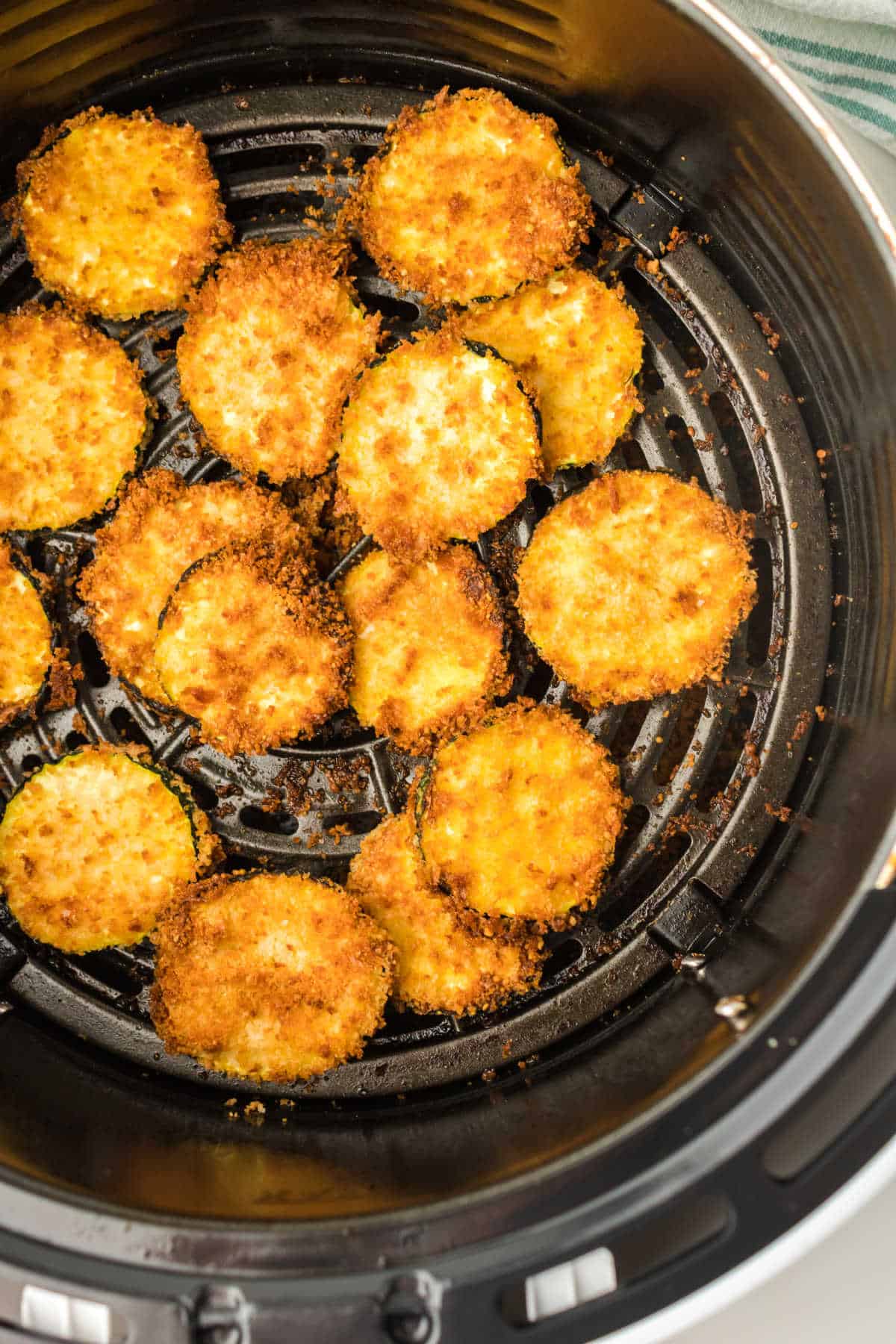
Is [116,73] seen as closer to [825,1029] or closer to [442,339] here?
[442,339]

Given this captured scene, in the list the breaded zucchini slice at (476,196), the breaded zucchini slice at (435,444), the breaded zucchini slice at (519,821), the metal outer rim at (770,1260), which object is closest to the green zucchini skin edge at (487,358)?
the breaded zucchini slice at (435,444)

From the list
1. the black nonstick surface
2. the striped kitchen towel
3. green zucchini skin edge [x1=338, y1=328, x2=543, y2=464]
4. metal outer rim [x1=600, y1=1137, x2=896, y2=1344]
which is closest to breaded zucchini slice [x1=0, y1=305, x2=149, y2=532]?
the black nonstick surface

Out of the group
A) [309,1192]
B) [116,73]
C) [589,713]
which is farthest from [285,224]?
[309,1192]

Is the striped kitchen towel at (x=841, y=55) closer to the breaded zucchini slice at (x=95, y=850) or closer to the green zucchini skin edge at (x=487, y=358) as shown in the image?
the green zucchini skin edge at (x=487, y=358)

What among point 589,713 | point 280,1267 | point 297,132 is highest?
point 297,132

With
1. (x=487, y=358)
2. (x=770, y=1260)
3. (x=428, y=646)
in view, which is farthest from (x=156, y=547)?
(x=770, y=1260)

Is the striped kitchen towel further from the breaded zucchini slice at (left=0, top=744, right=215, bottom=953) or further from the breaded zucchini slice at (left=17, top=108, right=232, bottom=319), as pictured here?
the breaded zucchini slice at (left=0, top=744, right=215, bottom=953)
